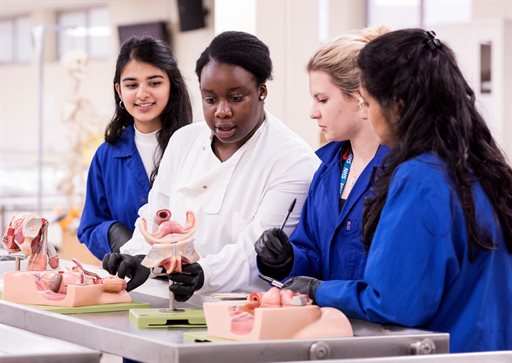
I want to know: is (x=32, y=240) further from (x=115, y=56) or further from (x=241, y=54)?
(x=115, y=56)

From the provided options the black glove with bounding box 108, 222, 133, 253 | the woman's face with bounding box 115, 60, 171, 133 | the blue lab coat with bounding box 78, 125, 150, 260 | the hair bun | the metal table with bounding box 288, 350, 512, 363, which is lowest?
the metal table with bounding box 288, 350, 512, 363

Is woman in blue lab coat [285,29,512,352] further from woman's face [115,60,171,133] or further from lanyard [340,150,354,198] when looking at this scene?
woman's face [115,60,171,133]

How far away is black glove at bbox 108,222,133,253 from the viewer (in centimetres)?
284

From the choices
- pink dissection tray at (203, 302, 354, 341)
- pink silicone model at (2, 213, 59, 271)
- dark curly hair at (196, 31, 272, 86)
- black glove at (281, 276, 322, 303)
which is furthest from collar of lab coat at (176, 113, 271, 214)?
pink dissection tray at (203, 302, 354, 341)

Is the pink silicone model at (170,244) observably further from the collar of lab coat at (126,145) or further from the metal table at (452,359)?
the collar of lab coat at (126,145)

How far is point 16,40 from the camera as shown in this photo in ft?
35.3

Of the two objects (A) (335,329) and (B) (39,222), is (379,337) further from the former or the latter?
(B) (39,222)

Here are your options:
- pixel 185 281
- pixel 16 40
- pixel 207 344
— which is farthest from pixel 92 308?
pixel 16 40

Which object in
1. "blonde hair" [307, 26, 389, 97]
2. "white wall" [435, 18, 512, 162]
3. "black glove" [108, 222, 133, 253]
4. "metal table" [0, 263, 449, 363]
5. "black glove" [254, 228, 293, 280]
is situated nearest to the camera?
"metal table" [0, 263, 449, 363]

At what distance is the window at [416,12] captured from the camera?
230 inches

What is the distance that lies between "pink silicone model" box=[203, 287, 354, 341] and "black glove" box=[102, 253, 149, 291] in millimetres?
408

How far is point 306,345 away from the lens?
174cm

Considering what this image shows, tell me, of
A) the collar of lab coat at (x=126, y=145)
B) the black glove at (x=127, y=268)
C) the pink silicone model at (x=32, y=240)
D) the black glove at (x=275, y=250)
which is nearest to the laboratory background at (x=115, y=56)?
the collar of lab coat at (x=126, y=145)

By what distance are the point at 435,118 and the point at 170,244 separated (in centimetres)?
54
